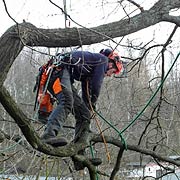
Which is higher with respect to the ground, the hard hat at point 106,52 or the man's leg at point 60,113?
the hard hat at point 106,52

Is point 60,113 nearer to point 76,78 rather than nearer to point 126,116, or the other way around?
point 76,78

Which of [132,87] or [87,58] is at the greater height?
[132,87]

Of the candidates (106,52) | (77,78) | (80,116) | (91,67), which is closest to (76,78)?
(77,78)

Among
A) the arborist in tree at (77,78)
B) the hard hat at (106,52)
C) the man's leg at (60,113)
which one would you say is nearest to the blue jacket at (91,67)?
the arborist in tree at (77,78)

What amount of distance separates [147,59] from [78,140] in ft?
5.05

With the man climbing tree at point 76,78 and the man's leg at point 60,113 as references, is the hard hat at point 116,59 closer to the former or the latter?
the man climbing tree at point 76,78

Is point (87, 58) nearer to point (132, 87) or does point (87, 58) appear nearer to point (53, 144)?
point (53, 144)

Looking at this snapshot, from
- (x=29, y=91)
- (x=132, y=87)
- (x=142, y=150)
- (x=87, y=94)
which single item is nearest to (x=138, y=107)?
(x=132, y=87)

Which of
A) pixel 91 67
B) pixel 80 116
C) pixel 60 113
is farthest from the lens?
pixel 80 116

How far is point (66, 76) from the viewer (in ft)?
12.7

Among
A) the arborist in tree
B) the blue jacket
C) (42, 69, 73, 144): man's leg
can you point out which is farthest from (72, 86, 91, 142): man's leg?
(42, 69, 73, 144): man's leg

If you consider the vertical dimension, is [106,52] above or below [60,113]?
above

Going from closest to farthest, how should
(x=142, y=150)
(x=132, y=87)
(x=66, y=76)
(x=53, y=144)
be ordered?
(x=53, y=144), (x=66, y=76), (x=142, y=150), (x=132, y=87)

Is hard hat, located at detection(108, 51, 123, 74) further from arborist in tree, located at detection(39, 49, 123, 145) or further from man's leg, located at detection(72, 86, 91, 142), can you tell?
man's leg, located at detection(72, 86, 91, 142)
